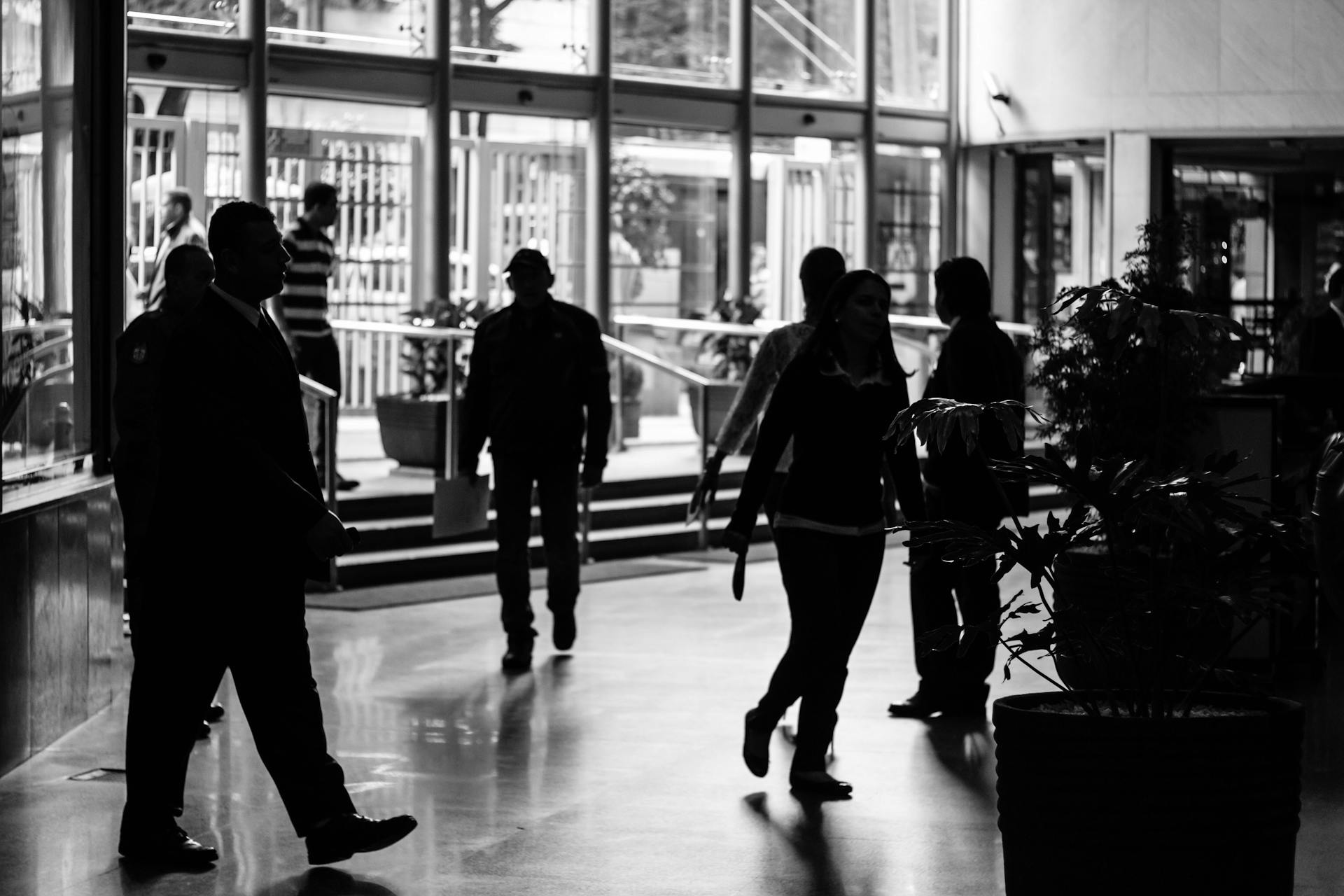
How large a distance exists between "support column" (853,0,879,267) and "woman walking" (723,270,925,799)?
1148cm

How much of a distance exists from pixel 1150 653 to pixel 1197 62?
13566 millimetres

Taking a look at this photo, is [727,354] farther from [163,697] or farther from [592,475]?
[163,697]

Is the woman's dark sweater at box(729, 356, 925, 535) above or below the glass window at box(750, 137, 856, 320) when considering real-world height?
below

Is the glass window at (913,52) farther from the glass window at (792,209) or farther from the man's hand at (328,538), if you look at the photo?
the man's hand at (328,538)

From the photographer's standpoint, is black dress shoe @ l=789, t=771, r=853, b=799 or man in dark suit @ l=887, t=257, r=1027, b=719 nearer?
black dress shoe @ l=789, t=771, r=853, b=799

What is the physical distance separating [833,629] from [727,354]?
9182mm

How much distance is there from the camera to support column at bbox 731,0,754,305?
16188mm

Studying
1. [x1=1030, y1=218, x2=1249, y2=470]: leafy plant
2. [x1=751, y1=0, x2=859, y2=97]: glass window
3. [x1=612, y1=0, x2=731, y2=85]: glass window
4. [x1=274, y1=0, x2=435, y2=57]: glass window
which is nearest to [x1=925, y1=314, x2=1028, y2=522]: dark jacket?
[x1=1030, y1=218, x2=1249, y2=470]: leafy plant

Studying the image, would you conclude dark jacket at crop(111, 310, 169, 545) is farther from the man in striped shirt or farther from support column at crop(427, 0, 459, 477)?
support column at crop(427, 0, 459, 477)

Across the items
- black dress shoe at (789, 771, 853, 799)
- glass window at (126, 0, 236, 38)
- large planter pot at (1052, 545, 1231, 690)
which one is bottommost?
black dress shoe at (789, 771, 853, 799)

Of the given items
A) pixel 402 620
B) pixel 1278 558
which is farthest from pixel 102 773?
pixel 1278 558

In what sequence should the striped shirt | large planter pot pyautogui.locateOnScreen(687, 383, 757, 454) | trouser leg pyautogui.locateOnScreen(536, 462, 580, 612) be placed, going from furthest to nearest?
large planter pot pyautogui.locateOnScreen(687, 383, 757, 454) < the striped shirt < trouser leg pyautogui.locateOnScreen(536, 462, 580, 612)

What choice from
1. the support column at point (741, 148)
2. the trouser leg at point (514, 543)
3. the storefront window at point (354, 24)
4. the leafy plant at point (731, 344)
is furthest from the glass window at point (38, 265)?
the support column at point (741, 148)

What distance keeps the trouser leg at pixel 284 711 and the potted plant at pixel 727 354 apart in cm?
896
